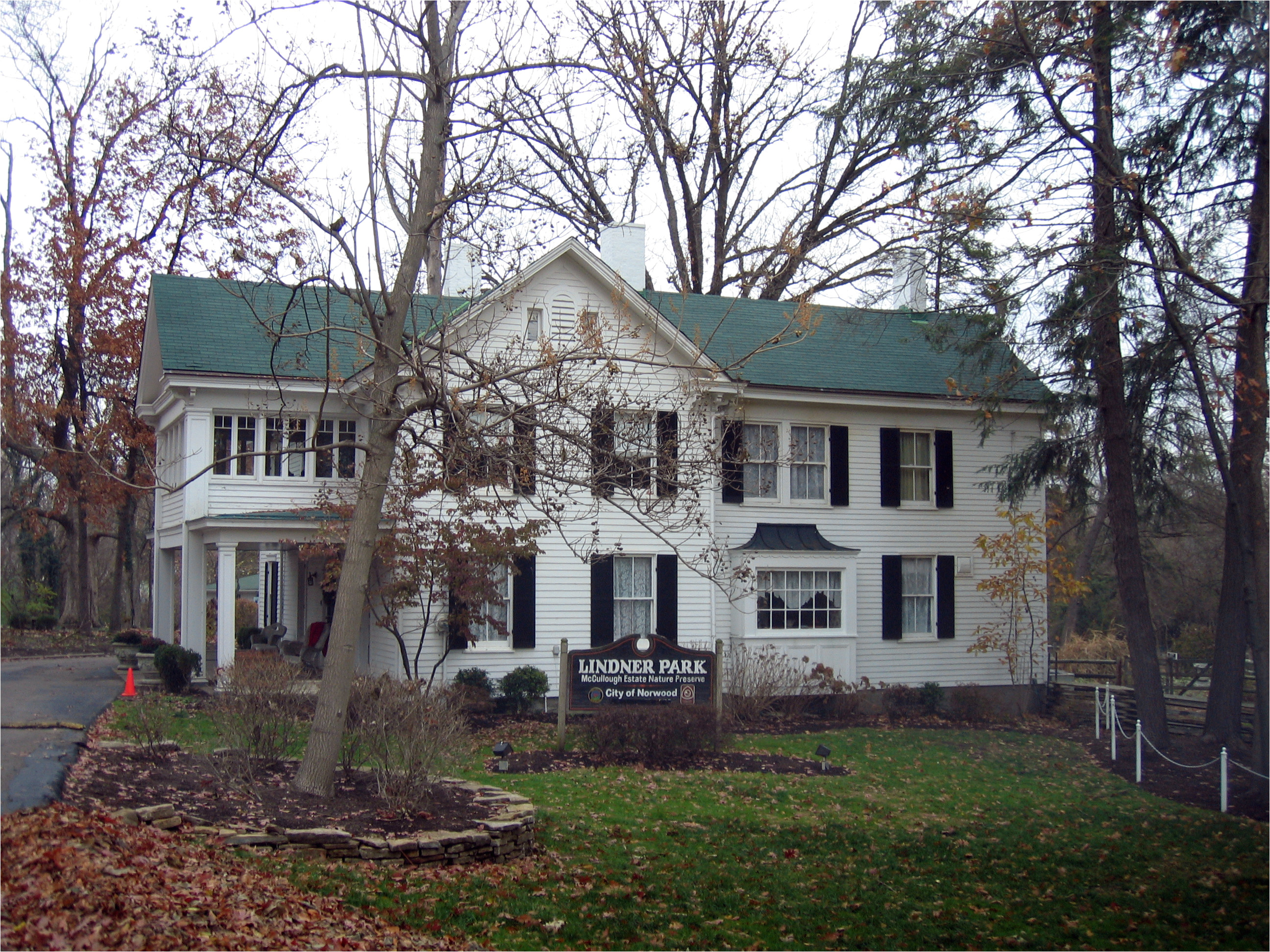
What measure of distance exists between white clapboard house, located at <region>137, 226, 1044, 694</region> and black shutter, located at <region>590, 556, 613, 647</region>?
26mm

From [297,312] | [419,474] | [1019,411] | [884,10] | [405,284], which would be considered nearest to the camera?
[405,284]

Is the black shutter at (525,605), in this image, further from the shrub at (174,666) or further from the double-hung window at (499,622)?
the shrub at (174,666)

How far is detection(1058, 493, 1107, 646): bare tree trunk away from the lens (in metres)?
30.8

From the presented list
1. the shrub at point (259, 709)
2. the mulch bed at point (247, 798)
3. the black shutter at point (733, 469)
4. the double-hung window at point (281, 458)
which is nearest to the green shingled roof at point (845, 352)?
the black shutter at point (733, 469)

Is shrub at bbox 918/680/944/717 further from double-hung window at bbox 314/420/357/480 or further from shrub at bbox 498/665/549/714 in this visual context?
double-hung window at bbox 314/420/357/480

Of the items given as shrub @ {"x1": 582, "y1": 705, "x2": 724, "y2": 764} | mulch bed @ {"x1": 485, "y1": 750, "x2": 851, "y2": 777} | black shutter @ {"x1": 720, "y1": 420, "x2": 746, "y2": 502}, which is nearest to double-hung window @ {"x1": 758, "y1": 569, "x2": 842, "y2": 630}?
black shutter @ {"x1": 720, "y1": 420, "x2": 746, "y2": 502}

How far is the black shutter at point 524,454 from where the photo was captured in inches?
332

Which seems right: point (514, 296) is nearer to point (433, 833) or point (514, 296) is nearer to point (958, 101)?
point (958, 101)

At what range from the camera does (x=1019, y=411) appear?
21469mm

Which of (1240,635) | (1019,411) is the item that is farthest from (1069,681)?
(1240,635)

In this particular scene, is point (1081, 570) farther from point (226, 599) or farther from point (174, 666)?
point (174, 666)

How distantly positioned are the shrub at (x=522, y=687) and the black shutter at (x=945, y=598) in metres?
7.93

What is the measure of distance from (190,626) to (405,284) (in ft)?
37.7

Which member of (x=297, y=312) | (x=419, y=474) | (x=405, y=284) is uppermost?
(x=297, y=312)
